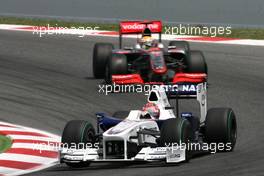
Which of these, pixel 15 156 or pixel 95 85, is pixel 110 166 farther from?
pixel 95 85

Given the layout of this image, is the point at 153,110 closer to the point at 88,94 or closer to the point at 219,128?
the point at 219,128

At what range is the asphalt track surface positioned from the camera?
12250mm

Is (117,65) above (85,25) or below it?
below

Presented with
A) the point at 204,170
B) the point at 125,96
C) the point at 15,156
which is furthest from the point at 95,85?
the point at 204,170

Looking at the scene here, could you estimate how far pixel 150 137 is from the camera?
41.6 ft

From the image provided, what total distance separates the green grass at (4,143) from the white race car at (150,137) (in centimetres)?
182

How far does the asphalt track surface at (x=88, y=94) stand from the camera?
482 inches

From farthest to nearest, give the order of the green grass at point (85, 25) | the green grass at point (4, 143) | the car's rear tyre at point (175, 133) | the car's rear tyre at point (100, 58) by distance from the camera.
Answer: the green grass at point (85, 25) → the car's rear tyre at point (100, 58) → the green grass at point (4, 143) → the car's rear tyre at point (175, 133)

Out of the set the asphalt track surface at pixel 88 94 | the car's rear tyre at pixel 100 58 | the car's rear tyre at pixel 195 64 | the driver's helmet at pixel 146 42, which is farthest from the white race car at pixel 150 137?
the car's rear tyre at pixel 100 58

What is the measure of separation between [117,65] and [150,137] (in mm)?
6845

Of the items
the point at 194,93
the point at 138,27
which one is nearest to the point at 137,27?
the point at 138,27

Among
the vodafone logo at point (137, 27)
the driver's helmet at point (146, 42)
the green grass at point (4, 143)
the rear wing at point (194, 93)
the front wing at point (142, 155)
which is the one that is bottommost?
the green grass at point (4, 143)

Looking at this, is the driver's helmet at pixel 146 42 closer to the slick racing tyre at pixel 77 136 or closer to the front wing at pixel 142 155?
the slick racing tyre at pixel 77 136

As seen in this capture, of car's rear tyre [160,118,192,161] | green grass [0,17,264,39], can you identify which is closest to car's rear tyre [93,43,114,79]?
green grass [0,17,264,39]
